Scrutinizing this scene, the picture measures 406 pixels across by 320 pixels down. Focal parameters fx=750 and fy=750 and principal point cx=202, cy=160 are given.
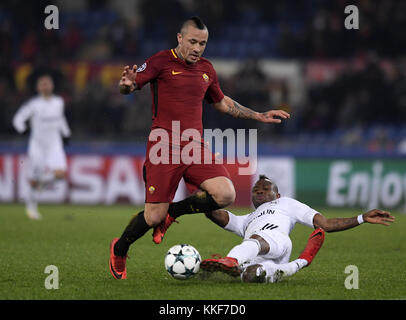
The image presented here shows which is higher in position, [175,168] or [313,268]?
[175,168]

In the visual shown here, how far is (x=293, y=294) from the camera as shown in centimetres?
561

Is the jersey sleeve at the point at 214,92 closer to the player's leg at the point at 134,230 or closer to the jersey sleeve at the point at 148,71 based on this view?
the jersey sleeve at the point at 148,71

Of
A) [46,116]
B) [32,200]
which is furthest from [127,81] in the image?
[46,116]

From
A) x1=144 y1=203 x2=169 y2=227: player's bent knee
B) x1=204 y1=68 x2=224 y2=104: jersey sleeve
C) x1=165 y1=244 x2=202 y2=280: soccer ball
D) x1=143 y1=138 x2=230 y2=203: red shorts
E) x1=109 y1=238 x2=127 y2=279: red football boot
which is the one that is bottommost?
x1=109 y1=238 x2=127 y2=279: red football boot

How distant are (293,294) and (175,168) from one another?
160 cm

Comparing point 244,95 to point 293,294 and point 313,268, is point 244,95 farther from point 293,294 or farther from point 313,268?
point 293,294

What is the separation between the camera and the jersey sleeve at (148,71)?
6.24m

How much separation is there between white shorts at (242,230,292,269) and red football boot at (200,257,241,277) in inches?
12.4

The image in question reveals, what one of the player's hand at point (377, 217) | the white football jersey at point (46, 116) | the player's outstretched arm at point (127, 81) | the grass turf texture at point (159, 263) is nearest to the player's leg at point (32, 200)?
the grass turf texture at point (159, 263)

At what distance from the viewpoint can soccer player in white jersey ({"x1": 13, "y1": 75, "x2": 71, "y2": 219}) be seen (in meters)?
13.6

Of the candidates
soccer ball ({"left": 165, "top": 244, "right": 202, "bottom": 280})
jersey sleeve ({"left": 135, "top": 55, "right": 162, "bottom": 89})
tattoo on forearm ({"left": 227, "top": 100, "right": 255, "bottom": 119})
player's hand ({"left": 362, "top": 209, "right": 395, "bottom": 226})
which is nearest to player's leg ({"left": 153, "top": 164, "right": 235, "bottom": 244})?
soccer ball ({"left": 165, "top": 244, "right": 202, "bottom": 280})

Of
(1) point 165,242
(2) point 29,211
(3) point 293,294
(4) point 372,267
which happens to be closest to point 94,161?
(2) point 29,211

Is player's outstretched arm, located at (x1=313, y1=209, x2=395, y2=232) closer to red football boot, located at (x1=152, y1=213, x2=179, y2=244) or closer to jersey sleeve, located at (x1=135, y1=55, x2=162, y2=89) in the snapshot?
red football boot, located at (x1=152, y1=213, x2=179, y2=244)

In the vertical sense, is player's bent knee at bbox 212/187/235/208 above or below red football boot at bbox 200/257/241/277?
above
